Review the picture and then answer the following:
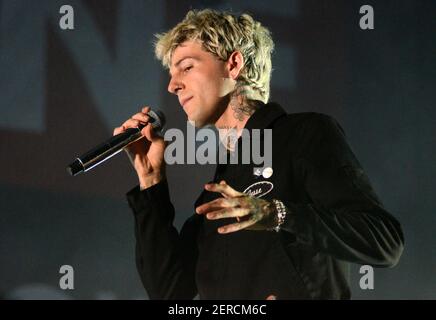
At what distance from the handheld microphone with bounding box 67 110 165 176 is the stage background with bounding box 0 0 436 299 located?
0.56m

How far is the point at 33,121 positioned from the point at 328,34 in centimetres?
112

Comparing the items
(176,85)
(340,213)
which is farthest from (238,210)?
(176,85)

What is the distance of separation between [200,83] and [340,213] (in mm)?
571

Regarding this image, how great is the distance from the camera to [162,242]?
1668 millimetres

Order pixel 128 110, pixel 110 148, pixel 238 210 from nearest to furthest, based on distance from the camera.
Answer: pixel 238 210 → pixel 110 148 → pixel 128 110

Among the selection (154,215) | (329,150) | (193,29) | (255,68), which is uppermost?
(193,29)

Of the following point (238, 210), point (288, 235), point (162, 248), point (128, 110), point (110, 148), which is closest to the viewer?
point (238, 210)

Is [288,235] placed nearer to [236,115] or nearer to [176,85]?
[236,115]

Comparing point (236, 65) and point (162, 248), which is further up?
A: point (236, 65)

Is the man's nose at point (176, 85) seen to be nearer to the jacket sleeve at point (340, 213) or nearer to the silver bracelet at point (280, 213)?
the jacket sleeve at point (340, 213)

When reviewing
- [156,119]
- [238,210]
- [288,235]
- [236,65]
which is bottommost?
[288,235]

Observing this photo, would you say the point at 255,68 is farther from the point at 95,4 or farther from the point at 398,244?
the point at 95,4

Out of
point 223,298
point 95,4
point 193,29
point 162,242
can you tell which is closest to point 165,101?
point 95,4

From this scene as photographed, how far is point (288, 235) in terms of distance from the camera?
4.48 feet
